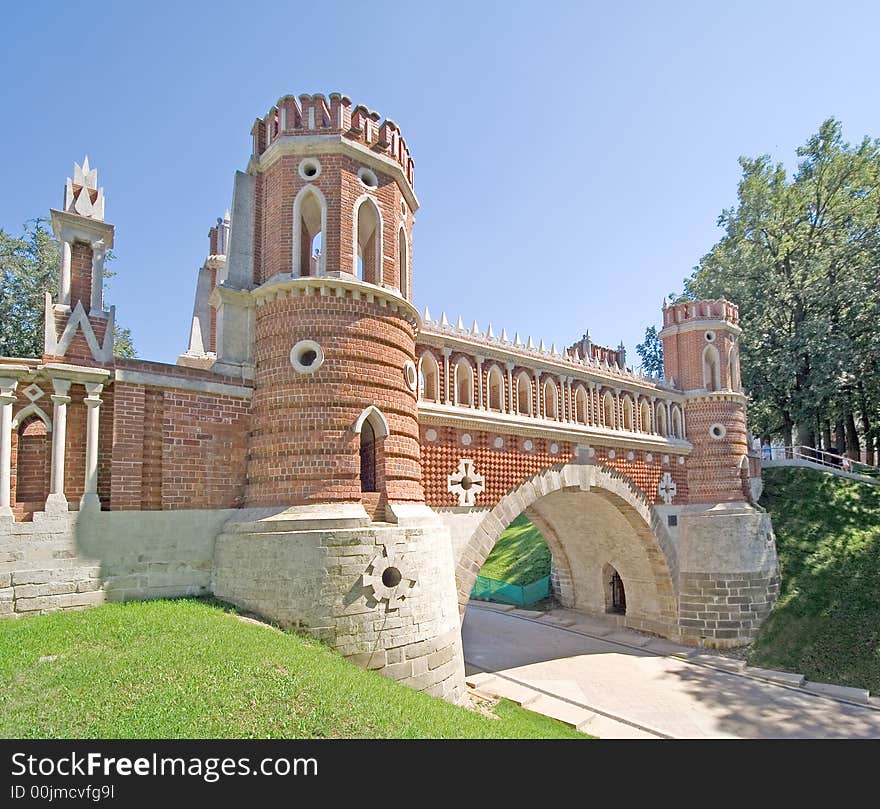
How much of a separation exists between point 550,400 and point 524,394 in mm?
1040

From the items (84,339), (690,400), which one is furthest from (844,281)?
(84,339)

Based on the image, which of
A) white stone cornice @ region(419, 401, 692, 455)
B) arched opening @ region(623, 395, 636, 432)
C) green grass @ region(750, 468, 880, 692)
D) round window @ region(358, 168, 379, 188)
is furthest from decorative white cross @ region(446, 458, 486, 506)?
green grass @ region(750, 468, 880, 692)

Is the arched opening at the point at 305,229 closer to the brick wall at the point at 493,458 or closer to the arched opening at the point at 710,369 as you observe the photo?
the brick wall at the point at 493,458

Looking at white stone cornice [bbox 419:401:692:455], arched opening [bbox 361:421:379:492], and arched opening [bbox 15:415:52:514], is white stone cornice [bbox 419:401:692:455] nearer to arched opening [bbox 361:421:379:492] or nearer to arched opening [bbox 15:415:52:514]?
arched opening [bbox 361:421:379:492]

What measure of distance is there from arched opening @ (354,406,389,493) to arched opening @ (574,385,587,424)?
8324mm

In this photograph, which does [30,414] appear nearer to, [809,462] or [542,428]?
[542,428]

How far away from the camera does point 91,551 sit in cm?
914

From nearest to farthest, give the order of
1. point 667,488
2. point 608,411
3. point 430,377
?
point 430,377, point 608,411, point 667,488

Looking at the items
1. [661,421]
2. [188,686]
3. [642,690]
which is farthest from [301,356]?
[661,421]

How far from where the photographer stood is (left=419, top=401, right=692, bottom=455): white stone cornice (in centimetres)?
1354

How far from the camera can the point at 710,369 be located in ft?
71.9
